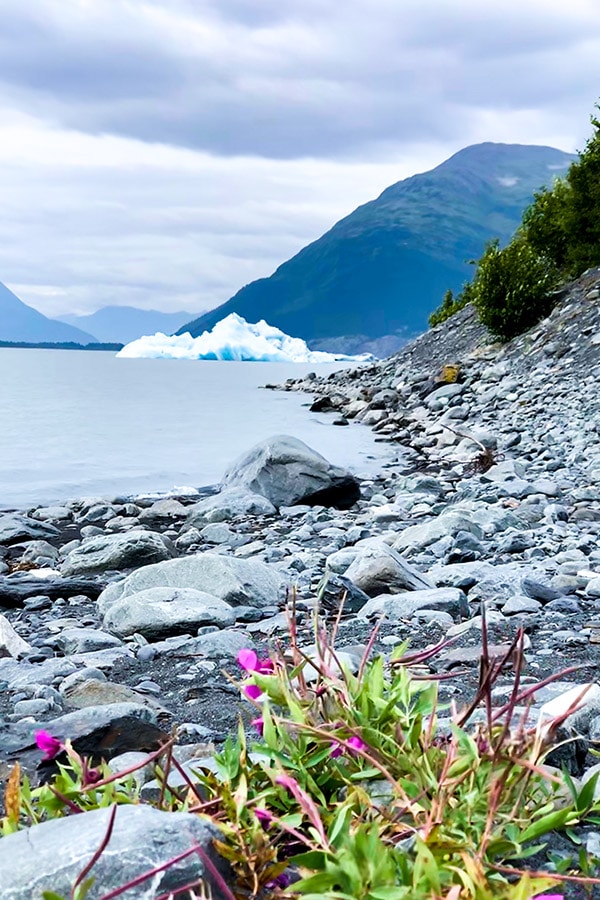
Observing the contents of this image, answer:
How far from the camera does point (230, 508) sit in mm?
11789

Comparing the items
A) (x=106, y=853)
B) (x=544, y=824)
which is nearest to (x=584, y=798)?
(x=544, y=824)

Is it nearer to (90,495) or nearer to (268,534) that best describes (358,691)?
(268,534)

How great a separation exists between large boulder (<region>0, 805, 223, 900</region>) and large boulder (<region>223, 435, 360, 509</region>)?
1057 centimetres

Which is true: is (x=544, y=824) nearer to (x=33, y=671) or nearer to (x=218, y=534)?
(x=33, y=671)

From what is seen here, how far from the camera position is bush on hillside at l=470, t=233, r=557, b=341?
28188mm

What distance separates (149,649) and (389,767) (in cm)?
343

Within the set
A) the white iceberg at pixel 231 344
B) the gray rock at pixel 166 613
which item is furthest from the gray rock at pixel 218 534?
the white iceberg at pixel 231 344

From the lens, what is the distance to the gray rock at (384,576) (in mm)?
6230

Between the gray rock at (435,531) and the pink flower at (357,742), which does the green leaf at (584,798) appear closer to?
the pink flower at (357,742)

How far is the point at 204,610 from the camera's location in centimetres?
562

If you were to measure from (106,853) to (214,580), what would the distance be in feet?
16.5

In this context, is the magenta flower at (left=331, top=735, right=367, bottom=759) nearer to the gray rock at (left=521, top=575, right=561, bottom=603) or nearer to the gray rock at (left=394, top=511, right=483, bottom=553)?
the gray rock at (left=521, top=575, right=561, bottom=603)

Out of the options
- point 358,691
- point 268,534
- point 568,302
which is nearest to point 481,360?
point 568,302

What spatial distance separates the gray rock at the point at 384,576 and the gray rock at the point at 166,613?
105 centimetres
